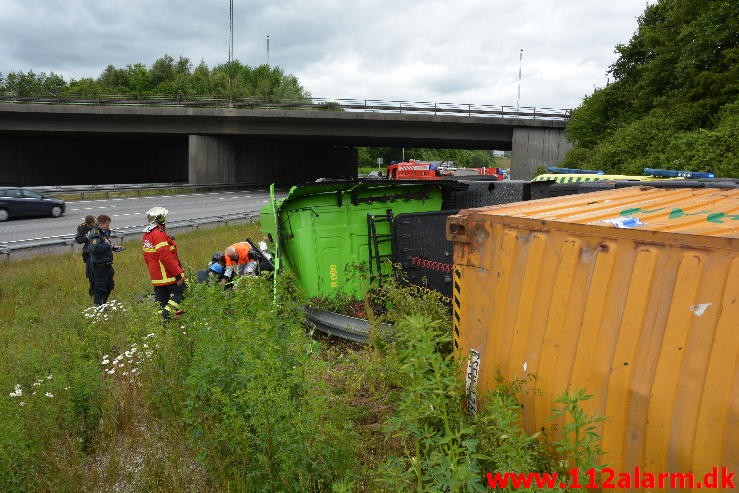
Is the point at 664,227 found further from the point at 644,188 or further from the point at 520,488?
the point at 644,188

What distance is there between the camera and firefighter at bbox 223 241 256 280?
685 centimetres

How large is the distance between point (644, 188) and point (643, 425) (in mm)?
3853

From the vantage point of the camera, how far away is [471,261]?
389cm

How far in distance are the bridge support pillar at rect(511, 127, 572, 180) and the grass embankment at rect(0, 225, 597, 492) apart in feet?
95.6

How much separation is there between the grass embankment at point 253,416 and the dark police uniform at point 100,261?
7.42 ft

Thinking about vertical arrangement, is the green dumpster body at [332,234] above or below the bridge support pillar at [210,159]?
below

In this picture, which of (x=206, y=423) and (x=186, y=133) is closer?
(x=206, y=423)

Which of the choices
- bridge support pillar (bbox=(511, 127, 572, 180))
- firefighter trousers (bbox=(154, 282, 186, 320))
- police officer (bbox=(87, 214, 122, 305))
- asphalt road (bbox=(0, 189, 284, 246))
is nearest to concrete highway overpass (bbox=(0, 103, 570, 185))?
bridge support pillar (bbox=(511, 127, 572, 180))

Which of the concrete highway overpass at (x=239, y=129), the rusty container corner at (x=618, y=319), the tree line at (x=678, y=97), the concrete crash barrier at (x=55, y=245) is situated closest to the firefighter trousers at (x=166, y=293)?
the rusty container corner at (x=618, y=319)

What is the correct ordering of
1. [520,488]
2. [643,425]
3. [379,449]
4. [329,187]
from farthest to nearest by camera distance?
[329,187], [379,449], [643,425], [520,488]

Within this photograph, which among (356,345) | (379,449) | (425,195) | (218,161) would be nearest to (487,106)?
(218,161)

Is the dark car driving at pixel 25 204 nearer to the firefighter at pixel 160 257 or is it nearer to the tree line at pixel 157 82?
the firefighter at pixel 160 257

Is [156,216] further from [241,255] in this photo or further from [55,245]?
[55,245]

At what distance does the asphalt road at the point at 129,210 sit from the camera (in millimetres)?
19000
